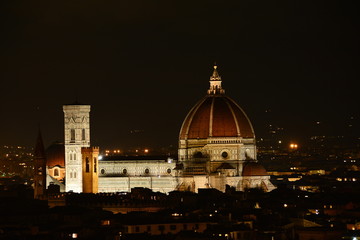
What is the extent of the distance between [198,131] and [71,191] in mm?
13413

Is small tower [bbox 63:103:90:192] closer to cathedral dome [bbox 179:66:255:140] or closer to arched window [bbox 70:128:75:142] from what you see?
arched window [bbox 70:128:75:142]

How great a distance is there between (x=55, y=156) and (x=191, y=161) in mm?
16852

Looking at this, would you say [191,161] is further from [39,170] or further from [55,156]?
[55,156]

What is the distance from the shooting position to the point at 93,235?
90.4 m

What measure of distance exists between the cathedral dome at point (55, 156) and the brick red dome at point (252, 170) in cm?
2060

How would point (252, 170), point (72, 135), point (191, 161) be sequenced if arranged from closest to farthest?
point (252, 170) → point (191, 161) → point (72, 135)

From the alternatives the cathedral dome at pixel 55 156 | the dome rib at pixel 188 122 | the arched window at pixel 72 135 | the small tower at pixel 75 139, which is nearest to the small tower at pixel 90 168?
the small tower at pixel 75 139

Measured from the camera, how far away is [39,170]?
149 meters

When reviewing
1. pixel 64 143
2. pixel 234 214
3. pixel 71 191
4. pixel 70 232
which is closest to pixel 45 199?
pixel 71 191

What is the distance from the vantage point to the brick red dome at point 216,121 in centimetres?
15288

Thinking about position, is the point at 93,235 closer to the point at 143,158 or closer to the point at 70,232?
the point at 70,232

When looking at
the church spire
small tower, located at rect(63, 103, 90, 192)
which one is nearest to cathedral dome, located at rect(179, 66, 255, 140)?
the church spire

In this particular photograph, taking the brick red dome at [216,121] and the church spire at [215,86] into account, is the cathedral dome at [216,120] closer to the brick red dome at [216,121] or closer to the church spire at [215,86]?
the brick red dome at [216,121]

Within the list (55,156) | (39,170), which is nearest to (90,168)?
(39,170)
